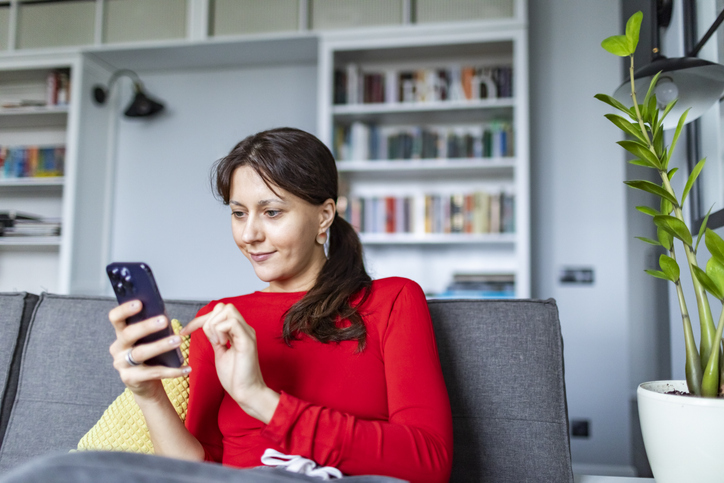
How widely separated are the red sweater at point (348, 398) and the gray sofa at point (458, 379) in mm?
191

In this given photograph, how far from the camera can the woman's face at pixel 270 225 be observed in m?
1.10

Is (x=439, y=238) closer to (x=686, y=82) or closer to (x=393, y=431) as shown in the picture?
(x=686, y=82)

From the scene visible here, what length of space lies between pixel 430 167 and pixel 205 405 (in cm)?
198

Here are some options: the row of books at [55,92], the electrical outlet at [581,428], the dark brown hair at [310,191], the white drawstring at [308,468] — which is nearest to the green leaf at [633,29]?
the dark brown hair at [310,191]

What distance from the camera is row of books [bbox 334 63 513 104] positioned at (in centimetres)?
287

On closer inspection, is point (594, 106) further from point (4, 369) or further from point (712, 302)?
point (4, 369)

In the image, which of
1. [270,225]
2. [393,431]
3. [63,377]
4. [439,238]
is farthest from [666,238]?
[439,238]

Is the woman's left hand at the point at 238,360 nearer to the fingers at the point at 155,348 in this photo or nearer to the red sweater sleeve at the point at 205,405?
the fingers at the point at 155,348

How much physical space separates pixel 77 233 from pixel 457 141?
6.98 ft

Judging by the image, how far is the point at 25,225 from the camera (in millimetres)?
3166

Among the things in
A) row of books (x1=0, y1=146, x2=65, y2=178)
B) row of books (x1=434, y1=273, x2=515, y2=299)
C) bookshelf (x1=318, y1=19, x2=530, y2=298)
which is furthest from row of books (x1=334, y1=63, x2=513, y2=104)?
row of books (x1=0, y1=146, x2=65, y2=178)

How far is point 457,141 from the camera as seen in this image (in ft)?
9.56

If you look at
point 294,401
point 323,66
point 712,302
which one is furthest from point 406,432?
point 323,66

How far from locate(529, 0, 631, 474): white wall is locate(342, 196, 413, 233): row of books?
A: 66 centimetres
